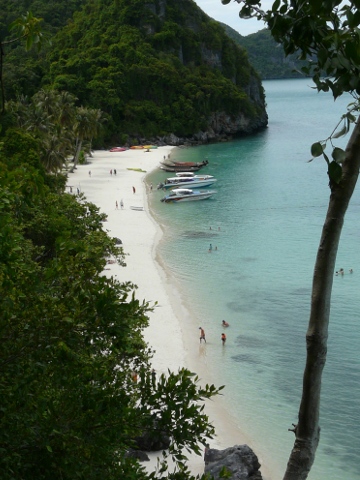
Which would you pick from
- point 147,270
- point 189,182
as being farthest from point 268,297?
point 189,182

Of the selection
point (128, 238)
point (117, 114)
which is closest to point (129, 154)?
point (117, 114)

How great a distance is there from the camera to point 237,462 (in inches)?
600

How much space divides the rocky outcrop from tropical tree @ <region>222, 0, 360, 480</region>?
438 inches

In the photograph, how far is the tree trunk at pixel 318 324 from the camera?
4.10 m

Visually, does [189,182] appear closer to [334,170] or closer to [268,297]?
[268,297]

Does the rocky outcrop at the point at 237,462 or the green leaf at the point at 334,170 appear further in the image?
the rocky outcrop at the point at 237,462

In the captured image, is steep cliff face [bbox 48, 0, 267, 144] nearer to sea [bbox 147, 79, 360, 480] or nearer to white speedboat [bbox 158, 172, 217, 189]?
sea [bbox 147, 79, 360, 480]

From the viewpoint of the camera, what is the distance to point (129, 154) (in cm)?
7931

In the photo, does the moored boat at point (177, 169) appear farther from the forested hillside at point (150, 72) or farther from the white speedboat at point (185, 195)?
the forested hillside at point (150, 72)

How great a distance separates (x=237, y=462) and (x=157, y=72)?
3295 inches

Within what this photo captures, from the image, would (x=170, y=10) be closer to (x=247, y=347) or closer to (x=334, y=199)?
(x=247, y=347)

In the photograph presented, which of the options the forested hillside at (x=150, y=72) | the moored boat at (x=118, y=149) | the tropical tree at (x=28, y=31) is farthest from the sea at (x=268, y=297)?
the forested hillside at (x=150, y=72)

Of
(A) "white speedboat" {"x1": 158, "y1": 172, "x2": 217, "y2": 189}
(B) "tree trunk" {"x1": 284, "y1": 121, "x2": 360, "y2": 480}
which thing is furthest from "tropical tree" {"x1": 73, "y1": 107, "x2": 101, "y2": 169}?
(B) "tree trunk" {"x1": 284, "y1": 121, "x2": 360, "y2": 480}

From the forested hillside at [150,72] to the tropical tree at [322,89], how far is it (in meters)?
81.6
